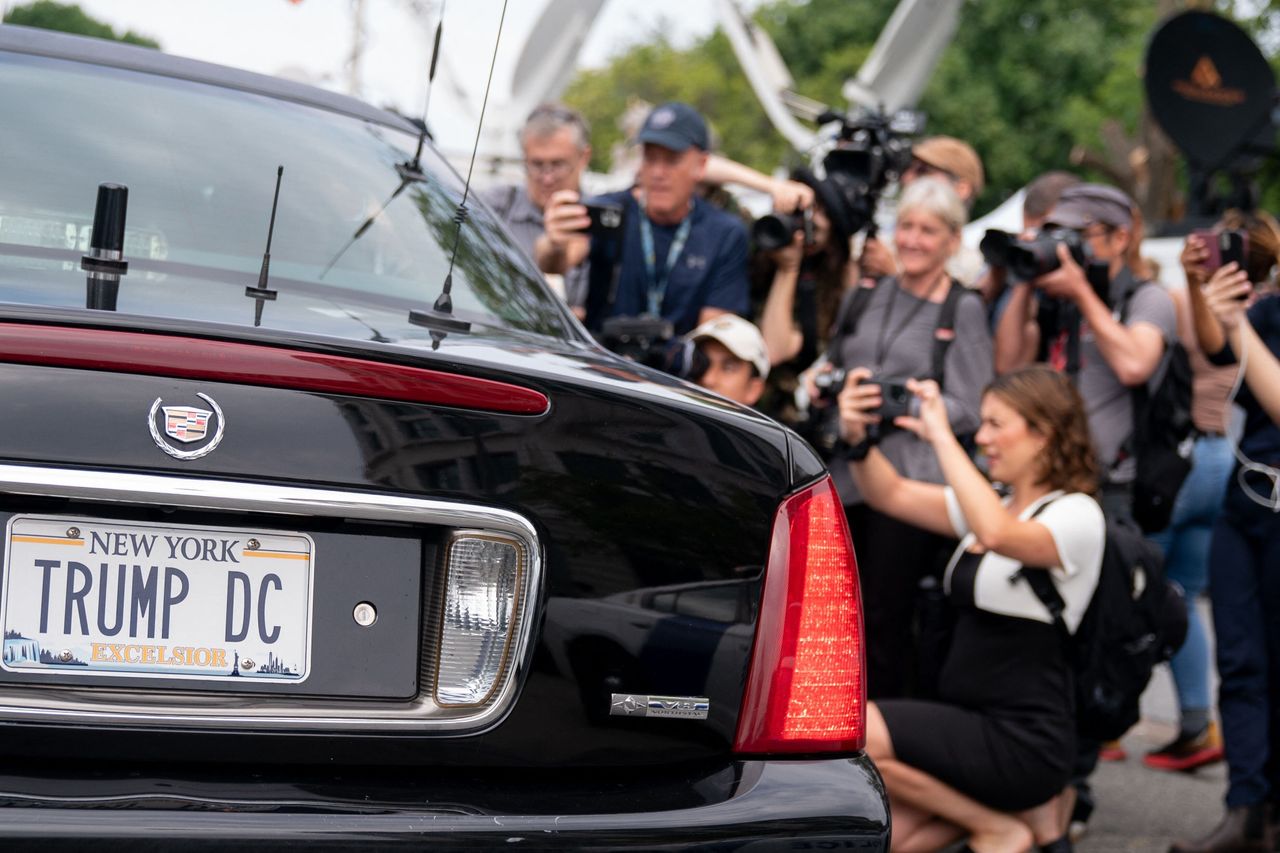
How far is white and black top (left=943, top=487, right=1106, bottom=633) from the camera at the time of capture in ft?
14.1

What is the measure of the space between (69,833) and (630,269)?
3696mm

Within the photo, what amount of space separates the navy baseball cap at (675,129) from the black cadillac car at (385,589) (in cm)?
289

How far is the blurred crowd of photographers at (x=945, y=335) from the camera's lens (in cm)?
500

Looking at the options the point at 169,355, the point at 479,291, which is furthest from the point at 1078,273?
the point at 169,355

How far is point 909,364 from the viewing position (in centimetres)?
534

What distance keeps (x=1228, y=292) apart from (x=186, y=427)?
3.72 meters

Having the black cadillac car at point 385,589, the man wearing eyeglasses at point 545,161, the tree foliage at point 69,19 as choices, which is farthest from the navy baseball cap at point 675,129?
the tree foliage at point 69,19

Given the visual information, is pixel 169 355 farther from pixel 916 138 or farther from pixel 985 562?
pixel 916 138

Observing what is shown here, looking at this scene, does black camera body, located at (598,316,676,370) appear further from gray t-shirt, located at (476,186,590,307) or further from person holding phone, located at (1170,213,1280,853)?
person holding phone, located at (1170,213,1280,853)

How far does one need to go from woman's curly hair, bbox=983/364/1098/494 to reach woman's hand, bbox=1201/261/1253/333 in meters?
0.69

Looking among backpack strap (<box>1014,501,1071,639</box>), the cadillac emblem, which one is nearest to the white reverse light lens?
the cadillac emblem

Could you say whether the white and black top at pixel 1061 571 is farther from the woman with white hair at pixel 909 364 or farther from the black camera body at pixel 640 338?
the black camera body at pixel 640 338

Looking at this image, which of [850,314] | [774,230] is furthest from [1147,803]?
[774,230]

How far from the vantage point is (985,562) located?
443cm
